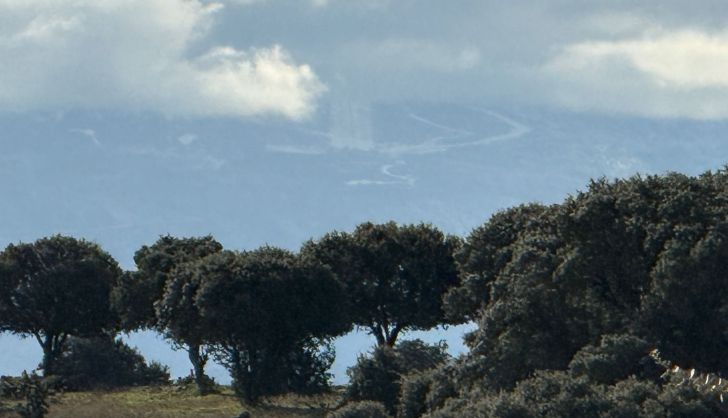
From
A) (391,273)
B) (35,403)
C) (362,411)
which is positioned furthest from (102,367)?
(362,411)

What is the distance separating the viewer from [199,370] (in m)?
83.2

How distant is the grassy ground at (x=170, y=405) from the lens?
68438 mm

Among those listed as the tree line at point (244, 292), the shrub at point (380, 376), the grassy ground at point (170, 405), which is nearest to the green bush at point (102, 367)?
the tree line at point (244, 292)

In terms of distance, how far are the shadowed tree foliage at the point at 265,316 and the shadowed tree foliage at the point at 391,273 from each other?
33.1ft

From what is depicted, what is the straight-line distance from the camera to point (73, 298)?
94688mm

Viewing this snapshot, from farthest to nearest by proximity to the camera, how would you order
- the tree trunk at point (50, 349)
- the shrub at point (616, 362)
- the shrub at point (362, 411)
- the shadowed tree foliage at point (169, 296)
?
the tree trunk at point (50, 349) → the shadowed tree foliage at point (169, 296) → the shrub at point (362, 411) → the shrub at point (616, 362)

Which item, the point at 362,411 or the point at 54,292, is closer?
the point at 362,411

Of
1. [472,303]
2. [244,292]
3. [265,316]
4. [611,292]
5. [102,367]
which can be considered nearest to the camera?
Answer: [611,292]

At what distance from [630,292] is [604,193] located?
375cm

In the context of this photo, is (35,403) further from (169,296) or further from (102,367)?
(102,367)

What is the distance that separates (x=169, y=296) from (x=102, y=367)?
8602 mm

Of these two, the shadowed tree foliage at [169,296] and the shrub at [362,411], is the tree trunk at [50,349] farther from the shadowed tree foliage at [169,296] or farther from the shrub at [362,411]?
the shrub at [362,411]

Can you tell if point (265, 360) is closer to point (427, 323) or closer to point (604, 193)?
point (427, 323)

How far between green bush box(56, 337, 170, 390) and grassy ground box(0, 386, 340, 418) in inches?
183
